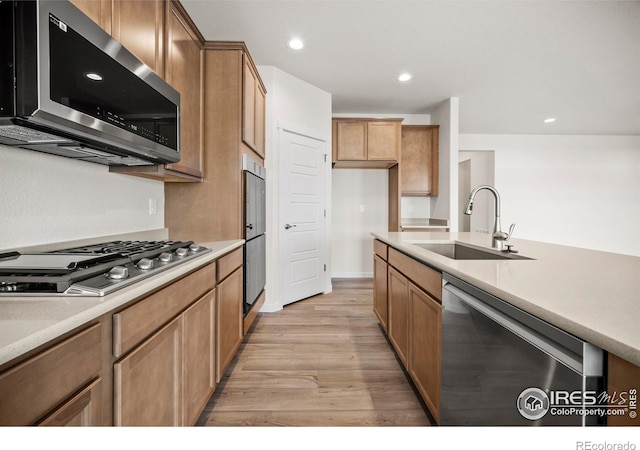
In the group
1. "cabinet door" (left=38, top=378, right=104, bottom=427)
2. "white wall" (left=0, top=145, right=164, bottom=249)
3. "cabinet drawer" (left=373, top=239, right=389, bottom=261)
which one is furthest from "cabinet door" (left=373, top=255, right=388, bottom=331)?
"cabinet door" (left=38, top=378, right=104, bottom=427)

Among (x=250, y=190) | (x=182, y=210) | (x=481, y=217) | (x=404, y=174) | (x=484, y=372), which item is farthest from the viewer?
(x=481, y=217)

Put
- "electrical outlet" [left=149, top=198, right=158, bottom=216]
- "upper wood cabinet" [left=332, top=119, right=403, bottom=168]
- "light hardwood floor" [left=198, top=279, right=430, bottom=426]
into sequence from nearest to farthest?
"light hardwood floor" [left=198, top=279, right=430, bottom=426]
"electrical outlet" [left=149, top=198, right=158, bottom=216]
"upper wood cabinet" [left=332, top=119, right=403, bottom=168]

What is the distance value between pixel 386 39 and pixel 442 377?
2.83 meters

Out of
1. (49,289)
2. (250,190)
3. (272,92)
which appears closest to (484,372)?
(49,289)

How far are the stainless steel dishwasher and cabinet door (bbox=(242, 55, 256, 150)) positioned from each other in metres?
1.86

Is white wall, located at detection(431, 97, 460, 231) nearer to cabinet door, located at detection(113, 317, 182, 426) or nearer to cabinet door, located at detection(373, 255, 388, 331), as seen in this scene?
cabinet door, located at detection(373, 255, 388, 331)

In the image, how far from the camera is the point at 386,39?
9.18 feet

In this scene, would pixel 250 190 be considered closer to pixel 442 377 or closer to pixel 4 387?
pixel 442 377

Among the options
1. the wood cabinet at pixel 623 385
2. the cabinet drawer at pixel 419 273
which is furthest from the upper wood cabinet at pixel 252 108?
the wood cabinet at pixel 623 385

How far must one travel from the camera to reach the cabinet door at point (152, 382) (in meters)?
0.87

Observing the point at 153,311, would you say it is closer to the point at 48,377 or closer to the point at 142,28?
the point at 48,377

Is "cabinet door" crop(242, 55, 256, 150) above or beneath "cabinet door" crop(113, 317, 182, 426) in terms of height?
above

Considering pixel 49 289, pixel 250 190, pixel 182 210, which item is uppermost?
pixel 250 190

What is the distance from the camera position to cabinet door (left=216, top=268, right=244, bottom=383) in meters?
1.74
